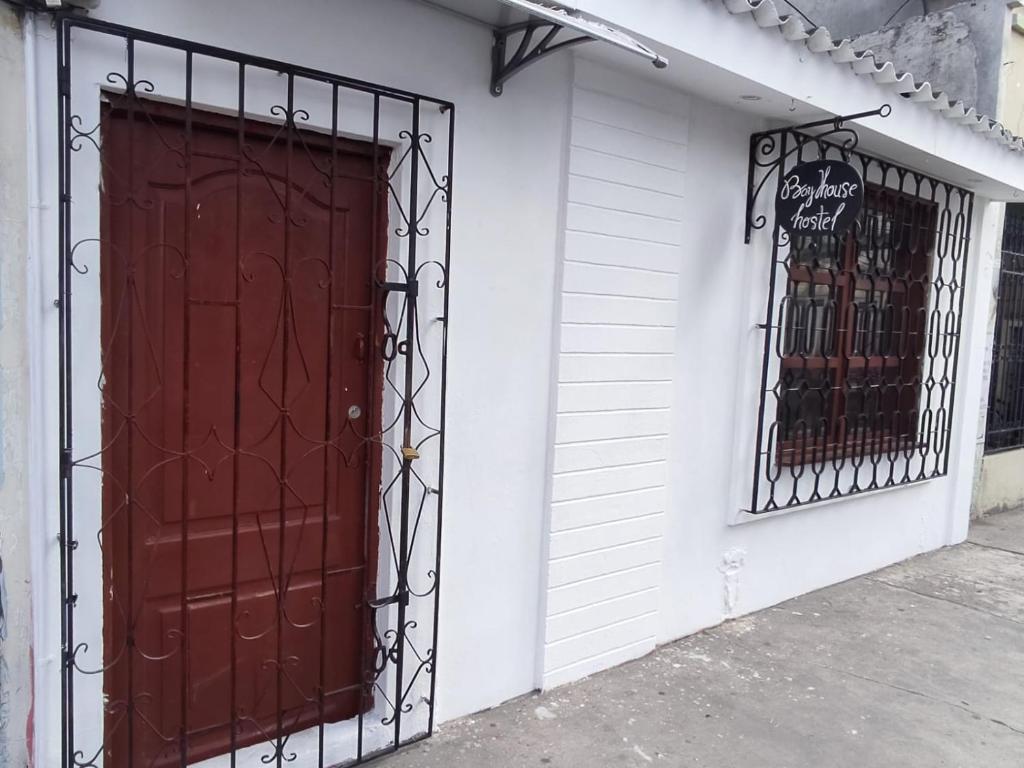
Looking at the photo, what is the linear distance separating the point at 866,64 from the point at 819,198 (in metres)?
0.72

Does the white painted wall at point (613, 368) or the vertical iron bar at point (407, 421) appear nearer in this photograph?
the vertical iron bar at point (407, 421)

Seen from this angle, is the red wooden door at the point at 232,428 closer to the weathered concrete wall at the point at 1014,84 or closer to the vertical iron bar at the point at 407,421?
the vertical iron bar at the point at 407,421

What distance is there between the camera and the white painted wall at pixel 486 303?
2750 mm

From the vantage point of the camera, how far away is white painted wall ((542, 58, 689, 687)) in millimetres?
3383

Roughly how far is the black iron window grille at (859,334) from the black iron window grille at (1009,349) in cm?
153

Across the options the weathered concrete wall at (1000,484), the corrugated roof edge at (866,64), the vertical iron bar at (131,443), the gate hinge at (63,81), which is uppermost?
the corrugated roof edge at (866,64)

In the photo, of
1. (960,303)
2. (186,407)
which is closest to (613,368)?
(186,407)

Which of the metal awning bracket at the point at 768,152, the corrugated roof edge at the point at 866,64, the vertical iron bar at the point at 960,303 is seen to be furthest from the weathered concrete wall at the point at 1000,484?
the metal awning bracket at the point at 768,152

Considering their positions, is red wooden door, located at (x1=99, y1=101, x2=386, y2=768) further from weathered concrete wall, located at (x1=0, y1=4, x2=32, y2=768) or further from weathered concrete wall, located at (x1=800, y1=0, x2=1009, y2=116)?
weathered concrete wall, located at (x1=800, y1=0, x2=1009, y2=116)

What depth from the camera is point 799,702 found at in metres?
3.53

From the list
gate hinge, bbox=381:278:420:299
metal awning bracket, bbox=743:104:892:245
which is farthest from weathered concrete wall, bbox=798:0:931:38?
gate hinge, bbox=381:278:420:299

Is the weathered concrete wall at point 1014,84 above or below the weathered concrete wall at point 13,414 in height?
above

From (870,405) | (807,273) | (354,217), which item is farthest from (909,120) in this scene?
(354,217)

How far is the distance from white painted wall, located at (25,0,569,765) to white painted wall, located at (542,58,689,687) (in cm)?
10
